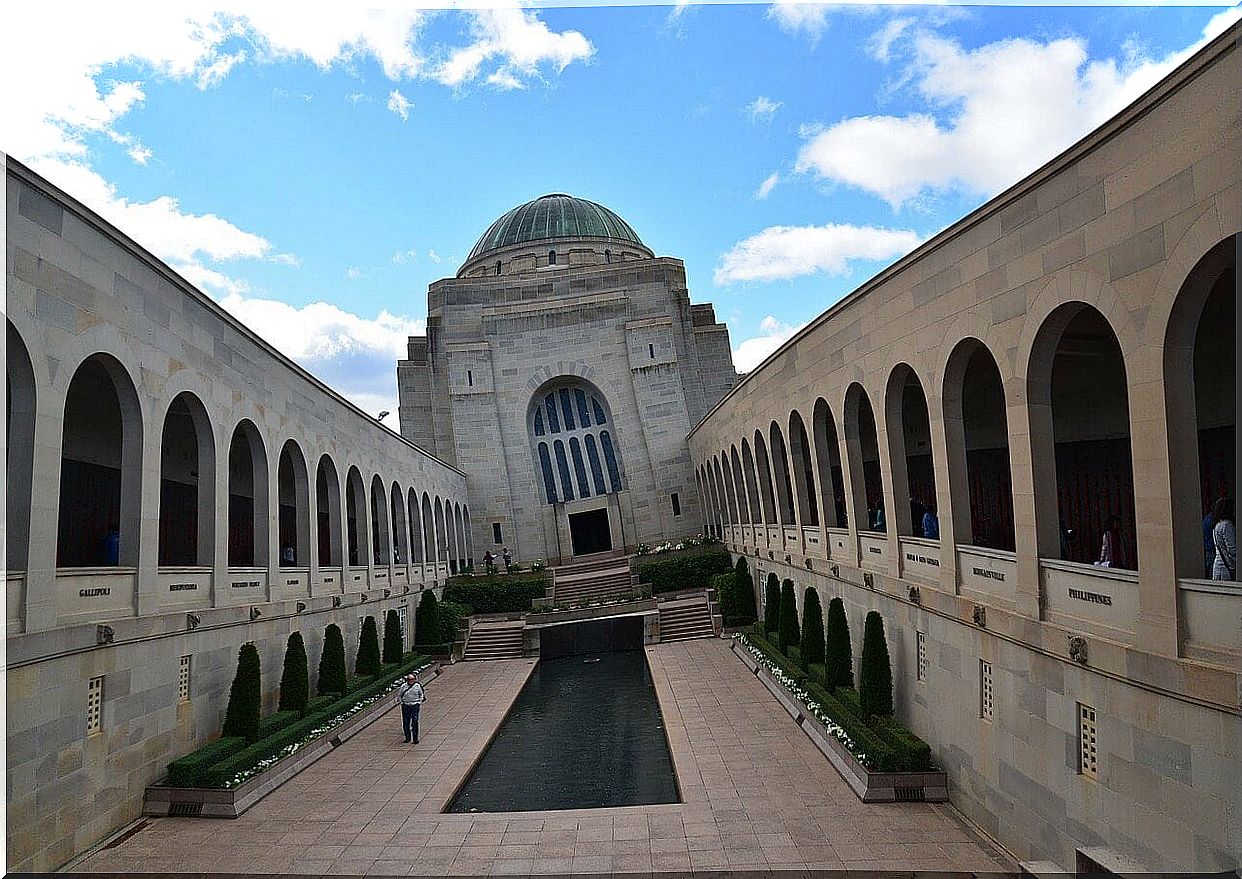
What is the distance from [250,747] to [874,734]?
912cm

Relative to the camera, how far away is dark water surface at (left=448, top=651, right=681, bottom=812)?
1315 cm

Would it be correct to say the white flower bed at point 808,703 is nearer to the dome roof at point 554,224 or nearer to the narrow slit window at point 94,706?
the narrow slit window at point 94,706

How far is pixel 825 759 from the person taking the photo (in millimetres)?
13844


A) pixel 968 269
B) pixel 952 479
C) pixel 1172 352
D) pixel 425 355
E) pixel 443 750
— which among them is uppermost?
pixel 425 355

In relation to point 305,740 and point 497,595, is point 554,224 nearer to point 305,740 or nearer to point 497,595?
point 497,595

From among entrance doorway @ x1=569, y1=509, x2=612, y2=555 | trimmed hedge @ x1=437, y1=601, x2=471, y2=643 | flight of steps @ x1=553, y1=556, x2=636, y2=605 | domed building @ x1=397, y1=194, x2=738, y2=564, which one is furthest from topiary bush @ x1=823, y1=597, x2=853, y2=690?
entrance doorway @ x1=569, y1=509, x2=612, y2=555

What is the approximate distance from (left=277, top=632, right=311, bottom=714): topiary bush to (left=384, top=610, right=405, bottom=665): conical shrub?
6.28 meters

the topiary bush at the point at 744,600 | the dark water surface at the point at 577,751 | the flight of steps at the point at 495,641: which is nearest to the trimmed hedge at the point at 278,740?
the dark water surface at the point at 577,751

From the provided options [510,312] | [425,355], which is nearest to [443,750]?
[510,312]

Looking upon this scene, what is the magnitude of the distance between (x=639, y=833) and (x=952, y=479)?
6.00m

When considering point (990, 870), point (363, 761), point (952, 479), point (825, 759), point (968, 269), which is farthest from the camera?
point (363, 761)

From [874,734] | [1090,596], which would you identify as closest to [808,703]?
[874,734]

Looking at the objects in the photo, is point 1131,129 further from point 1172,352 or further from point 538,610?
point 538,610

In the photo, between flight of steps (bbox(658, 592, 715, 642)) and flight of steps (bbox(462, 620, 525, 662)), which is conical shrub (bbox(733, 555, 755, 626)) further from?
flight of steps (bbox(462, 620, 525, 662))
